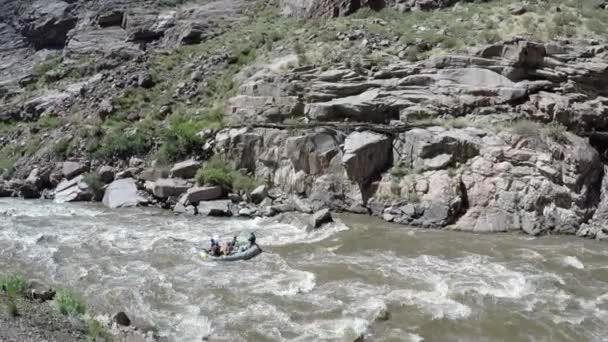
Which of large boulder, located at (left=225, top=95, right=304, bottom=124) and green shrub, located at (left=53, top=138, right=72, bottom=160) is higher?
large boulder, located at (left=225, top=95, right=304, bottom=124)

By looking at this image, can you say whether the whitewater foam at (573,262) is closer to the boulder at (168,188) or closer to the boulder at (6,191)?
the boulder at (168,188)

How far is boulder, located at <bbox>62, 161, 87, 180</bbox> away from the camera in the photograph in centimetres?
2277

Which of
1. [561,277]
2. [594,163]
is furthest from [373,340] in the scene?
[594,163]

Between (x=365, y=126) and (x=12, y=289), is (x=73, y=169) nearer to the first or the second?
(x=365, y=126)

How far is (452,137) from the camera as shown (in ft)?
59.0

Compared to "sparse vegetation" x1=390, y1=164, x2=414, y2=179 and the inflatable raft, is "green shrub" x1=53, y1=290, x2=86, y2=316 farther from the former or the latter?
"sparse vegetation" x1=390, y1=164, x2=414, y2=179

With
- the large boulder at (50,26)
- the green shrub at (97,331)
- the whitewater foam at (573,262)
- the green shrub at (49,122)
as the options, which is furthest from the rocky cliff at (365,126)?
the large boulder at (50,26)

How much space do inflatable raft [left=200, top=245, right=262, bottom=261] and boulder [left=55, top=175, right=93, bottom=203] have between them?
31.9 feet

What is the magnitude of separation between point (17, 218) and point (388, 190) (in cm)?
1241

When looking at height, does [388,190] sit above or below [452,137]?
below

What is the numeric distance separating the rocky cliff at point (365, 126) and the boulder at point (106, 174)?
0.09 meters

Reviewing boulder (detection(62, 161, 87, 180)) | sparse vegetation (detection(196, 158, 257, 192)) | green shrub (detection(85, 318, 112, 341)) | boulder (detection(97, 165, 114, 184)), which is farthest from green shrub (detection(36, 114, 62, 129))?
green shrub (detection(85, 318, 112, 341))

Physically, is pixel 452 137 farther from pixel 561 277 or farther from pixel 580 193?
pixel 561 277

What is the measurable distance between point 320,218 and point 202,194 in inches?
196
